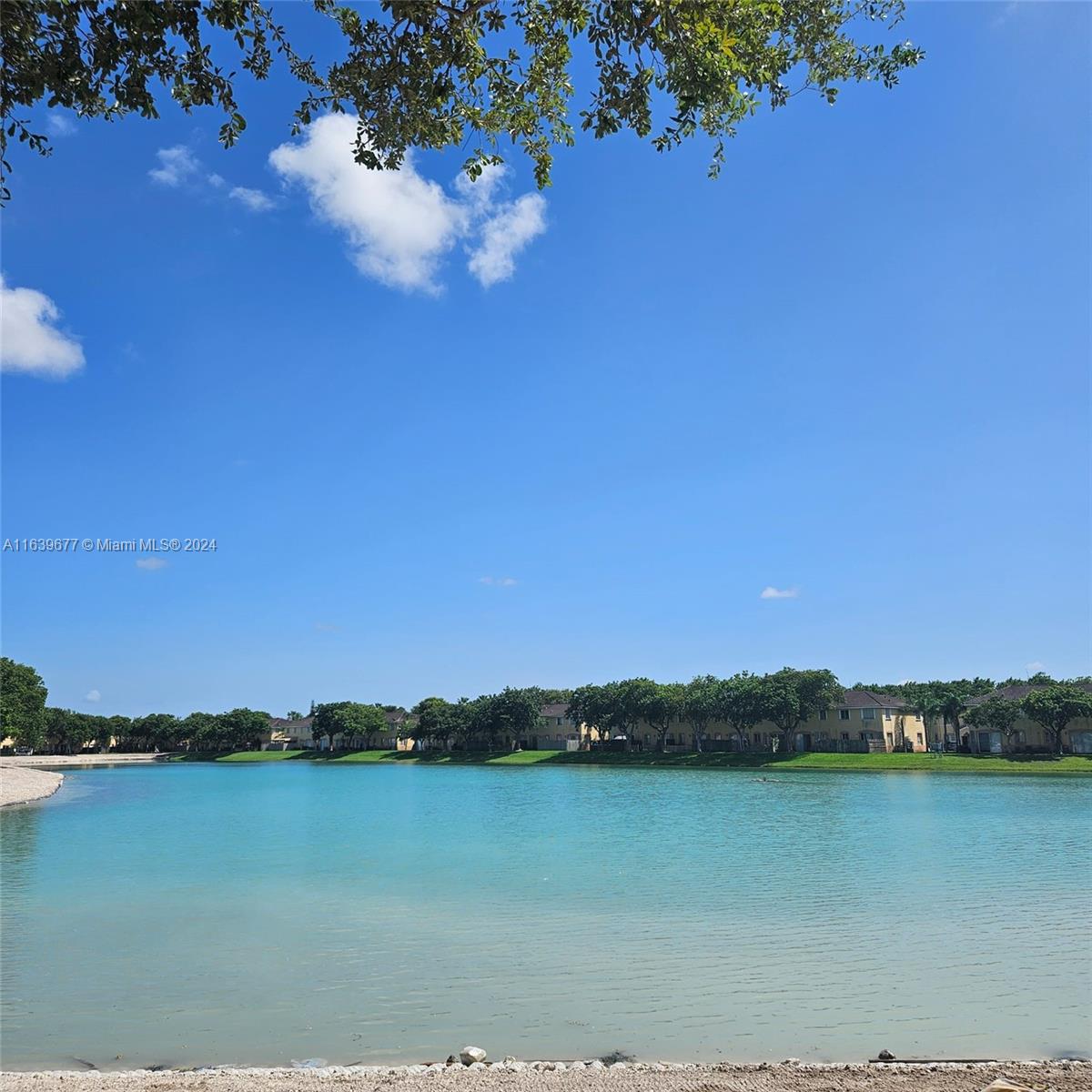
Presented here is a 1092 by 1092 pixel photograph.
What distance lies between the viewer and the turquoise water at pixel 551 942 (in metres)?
10.8

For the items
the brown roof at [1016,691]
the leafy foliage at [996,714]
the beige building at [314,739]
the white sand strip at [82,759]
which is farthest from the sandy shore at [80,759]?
the brown roof at [1016,691]

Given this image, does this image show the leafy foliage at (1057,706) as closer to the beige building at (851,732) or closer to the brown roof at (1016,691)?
the brown roof at (1016,691)

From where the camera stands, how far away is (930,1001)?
38.4 ft

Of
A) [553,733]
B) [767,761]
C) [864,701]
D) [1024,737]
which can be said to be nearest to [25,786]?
[767,761]

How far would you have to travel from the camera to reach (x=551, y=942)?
15.3 metres

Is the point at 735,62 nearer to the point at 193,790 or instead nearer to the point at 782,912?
the point at 782,912

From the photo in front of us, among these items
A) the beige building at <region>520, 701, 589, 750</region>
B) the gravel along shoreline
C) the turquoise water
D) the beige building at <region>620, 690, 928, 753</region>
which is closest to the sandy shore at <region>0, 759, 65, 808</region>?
the turquoise water

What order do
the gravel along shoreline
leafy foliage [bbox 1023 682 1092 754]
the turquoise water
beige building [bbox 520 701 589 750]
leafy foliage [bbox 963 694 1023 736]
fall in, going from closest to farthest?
the gravel along shoreline
the turquoise water
leafy foliage [bbox 1023 682 1092 754]
leafy foliage [bbox 963 694 1023 736]
beige building [bbox 520 701 589 750]

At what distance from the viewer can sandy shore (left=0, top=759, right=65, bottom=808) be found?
51.7 m

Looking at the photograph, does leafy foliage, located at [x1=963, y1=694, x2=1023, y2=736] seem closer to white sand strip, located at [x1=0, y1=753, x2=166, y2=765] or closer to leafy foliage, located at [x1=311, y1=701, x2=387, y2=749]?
leafy foliage, located at [x1=311, y1=701, x2=387, y2=749]

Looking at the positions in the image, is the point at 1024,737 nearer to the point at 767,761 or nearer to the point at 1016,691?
the point at 1016,691

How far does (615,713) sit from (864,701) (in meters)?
29.1

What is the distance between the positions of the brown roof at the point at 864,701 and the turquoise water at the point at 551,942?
55366mm

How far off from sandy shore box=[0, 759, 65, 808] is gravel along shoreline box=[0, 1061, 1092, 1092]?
49377mm
